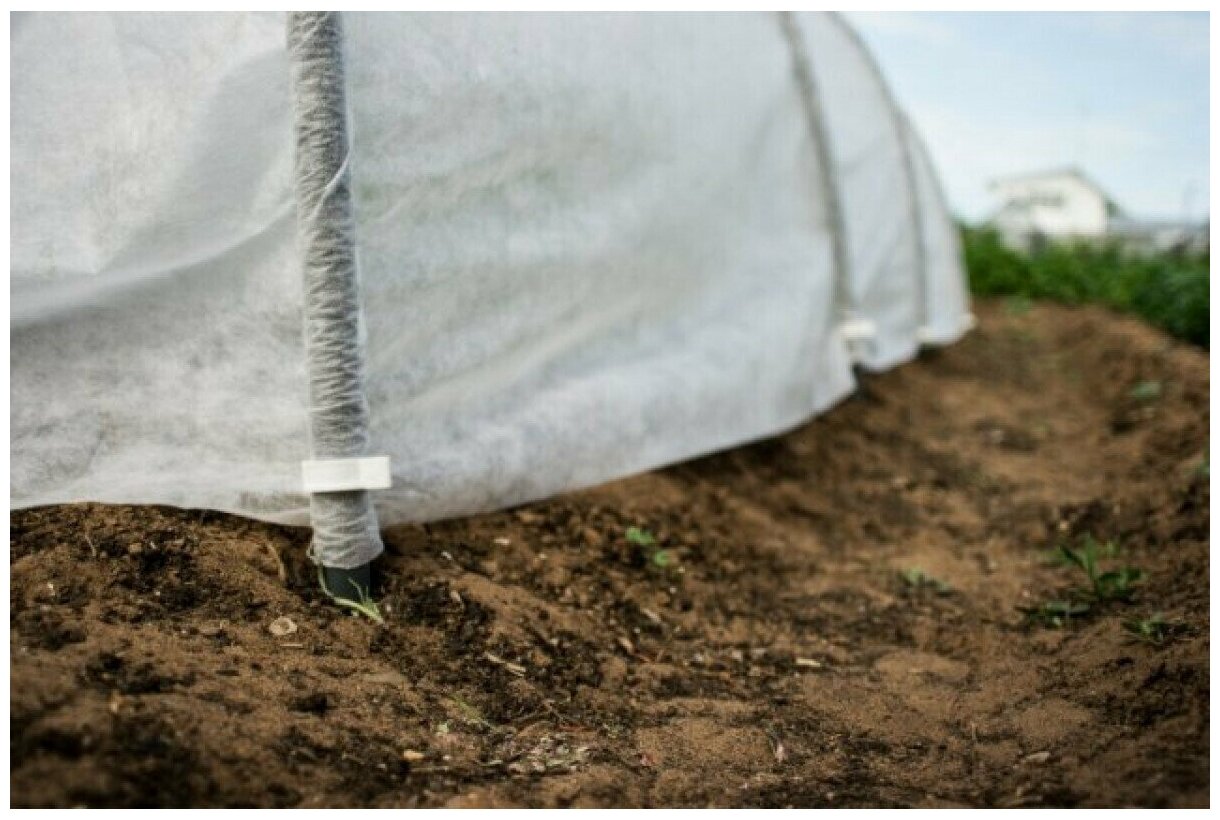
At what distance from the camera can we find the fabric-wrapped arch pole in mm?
2137

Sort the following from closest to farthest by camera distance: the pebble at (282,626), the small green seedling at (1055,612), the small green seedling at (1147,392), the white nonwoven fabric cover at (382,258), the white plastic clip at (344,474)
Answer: the pebble at (282,626)
the white plastic clip at (344,474)
the white nonwoven fabric cover at (382,258)
the small green seedling at (1055,612)
the small green seedling at (1147,392)

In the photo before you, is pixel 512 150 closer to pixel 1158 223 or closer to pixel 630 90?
pixel 630 90

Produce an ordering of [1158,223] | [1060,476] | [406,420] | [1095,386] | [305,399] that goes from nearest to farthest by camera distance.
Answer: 1. [305,399]
2. [406,420]
3. [1060,476]
4. [1095,386]
5. [1158,223]

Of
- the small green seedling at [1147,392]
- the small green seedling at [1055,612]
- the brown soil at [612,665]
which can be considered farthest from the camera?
the small green seedling at [1147,392]

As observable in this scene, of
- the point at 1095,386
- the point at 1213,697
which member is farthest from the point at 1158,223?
the point at 1213,697

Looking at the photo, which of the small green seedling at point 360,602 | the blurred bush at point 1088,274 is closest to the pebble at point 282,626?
the small green seedling at point 360,602

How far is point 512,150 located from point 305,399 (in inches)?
37.0

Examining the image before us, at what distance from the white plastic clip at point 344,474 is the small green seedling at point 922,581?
1.74 metres

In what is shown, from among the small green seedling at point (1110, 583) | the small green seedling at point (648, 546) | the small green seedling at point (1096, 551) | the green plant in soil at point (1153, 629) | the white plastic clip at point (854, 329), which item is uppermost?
the white plastic clip at point (854, 329)

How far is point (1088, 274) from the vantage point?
11297 millimetres

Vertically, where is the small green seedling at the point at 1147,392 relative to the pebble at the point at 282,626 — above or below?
below

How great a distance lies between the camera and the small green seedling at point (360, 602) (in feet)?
7.24

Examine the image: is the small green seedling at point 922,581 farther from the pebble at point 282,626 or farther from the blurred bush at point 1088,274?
the blurred bush at point 1088,274

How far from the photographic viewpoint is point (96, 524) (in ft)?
7.19
